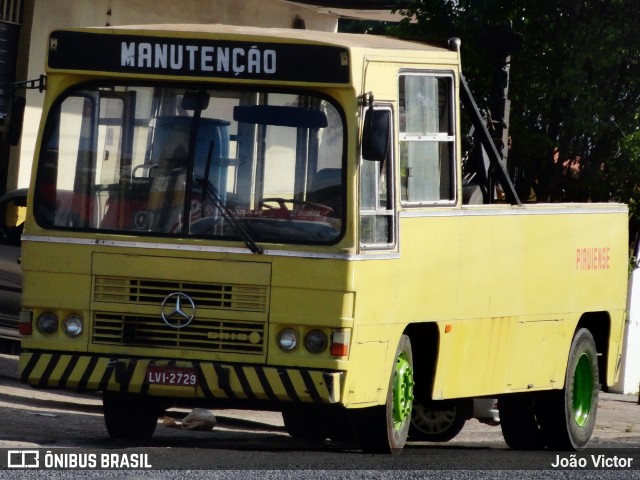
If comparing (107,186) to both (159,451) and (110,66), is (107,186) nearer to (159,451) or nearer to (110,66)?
(110,66)

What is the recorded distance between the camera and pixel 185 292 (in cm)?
1012

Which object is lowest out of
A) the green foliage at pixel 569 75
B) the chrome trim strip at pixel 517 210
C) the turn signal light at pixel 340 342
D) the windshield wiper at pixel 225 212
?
the turn signal light at pixel 340 342

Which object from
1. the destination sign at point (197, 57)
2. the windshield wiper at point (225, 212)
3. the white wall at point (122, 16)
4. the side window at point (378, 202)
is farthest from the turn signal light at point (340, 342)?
the white wall at point (122, 16)

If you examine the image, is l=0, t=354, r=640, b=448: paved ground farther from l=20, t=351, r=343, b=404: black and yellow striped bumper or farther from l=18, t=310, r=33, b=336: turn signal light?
l=18, t=310, r=33, b=336: turn signal light

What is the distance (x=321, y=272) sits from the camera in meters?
9.96

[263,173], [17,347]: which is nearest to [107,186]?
[263,173]

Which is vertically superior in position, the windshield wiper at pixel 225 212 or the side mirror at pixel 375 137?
Result: the side mirror at pixel 375 137

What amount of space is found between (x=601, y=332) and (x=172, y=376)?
519cm

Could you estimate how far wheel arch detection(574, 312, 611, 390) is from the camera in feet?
45.4

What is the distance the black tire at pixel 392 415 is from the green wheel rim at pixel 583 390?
9.71 ft

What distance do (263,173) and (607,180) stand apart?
9.15m

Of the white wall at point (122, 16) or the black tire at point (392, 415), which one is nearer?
the black tire at point (392, 415)

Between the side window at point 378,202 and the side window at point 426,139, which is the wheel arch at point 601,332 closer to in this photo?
the side window at point 426,139

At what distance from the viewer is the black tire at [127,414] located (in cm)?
1135
